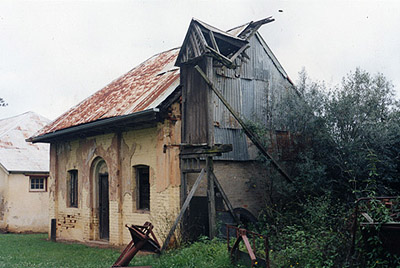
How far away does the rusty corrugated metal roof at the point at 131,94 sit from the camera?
1312cm

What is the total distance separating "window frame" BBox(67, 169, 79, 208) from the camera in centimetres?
1734

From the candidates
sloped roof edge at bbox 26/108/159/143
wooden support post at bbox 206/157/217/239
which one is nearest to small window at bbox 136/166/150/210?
sloped roof edge at bbox 26/108/159/143

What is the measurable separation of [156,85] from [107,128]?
2.08 m

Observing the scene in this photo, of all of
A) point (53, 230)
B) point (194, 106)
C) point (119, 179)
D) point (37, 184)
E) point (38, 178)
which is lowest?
point (53, 230)

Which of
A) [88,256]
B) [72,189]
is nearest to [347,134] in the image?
[88,256]

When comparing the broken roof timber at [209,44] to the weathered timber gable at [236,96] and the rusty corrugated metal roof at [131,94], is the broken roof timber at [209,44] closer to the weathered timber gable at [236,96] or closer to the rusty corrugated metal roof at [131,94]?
the weathered timber gable at [236,96]

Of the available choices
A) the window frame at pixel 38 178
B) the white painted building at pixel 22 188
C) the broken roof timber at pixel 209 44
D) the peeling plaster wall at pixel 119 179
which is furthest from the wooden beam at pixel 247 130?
the window frame at pixel 38 178

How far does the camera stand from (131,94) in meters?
14.7

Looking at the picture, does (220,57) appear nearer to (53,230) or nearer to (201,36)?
(201,36)

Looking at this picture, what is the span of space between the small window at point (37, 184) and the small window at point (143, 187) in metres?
11.0

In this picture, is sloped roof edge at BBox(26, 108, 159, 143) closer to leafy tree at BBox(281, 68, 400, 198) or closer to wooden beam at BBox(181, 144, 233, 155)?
wooden beam at BBox(181, 144, 233, 155)

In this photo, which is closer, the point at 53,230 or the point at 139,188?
the point at 139,188

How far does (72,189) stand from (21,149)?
26.2ft

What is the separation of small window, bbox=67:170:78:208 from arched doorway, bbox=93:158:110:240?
1.78 metres
